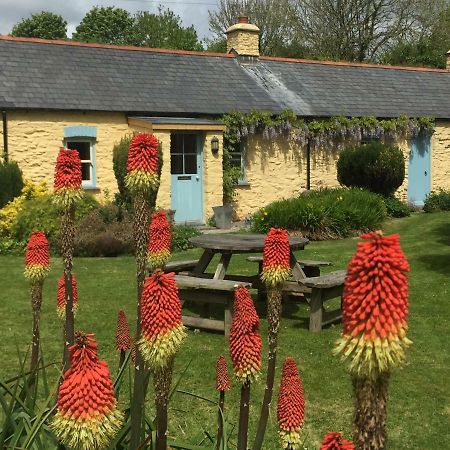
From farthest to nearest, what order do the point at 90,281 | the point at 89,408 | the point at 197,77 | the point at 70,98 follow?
the point at 197,77, the point at 70,98, the point at 90,281, the point at 89,408

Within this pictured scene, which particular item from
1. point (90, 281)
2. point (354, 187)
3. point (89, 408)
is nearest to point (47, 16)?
point (354, 187)

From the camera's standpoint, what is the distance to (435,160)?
81.8 feet

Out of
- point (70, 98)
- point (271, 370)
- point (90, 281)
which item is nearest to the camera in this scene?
point (271, 370)

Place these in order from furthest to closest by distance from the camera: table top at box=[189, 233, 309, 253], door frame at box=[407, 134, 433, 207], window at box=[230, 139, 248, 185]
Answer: door frame at box=[407, 134, 433, 207]
window at box=[230, 139, 248, 185]
table top at box=[189, 233, 309, 253]

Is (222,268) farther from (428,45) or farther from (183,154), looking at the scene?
(428,45)

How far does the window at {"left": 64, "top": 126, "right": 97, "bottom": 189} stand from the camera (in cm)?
1852

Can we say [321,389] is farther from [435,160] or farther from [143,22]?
[143,22]

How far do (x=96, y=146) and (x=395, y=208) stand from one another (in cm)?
930

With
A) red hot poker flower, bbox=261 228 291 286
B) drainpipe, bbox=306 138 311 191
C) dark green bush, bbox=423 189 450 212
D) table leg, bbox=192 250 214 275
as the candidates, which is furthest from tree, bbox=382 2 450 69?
red hot poker flower, bbox=261 228 291 286

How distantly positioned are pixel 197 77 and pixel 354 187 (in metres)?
6.15

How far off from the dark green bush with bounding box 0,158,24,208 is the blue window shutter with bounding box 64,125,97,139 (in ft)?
6.27

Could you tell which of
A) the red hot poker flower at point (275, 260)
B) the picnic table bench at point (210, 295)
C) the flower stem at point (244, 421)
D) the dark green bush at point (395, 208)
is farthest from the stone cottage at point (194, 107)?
the flower stem at point (244, 421)

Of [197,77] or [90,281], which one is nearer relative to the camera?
[90,281]

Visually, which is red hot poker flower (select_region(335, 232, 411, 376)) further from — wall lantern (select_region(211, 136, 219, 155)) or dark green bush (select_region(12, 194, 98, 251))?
wall lantern (select_region(211, 136, 219, 155))
